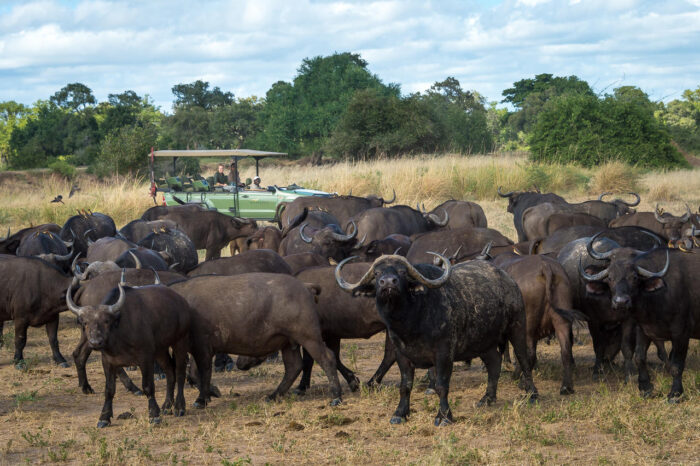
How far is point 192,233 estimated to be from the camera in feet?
55.4

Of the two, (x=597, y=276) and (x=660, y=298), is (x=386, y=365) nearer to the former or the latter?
(x=597, y=276)

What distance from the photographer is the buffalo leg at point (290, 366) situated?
316 inches

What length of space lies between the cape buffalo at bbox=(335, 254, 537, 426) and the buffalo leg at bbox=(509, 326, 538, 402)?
2 cm

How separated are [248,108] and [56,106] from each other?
15123 millimetres

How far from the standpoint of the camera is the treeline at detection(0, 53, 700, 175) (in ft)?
117

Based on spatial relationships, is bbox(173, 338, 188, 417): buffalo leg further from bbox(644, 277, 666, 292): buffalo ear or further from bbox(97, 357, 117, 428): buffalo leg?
bbox(644, 277, 666, 292): buffalo ear

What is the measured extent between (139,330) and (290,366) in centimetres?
161

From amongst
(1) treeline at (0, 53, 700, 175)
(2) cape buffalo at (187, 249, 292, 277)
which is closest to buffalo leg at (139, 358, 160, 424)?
(2) cape buffalo at (187, 249, 292, 277)

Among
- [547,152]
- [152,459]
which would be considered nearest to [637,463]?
[152,459]

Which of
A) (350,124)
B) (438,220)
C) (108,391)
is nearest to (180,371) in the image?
(108,391)

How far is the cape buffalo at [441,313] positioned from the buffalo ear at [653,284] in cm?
117

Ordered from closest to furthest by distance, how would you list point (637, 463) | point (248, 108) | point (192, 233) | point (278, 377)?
→ point (637, 463) < point (278, 377) < point (192, 233) < point (248, 108)

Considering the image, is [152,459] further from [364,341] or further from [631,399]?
[364,341]

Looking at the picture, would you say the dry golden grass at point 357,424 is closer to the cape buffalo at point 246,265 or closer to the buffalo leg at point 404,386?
the buffalo leg at point 404,386
